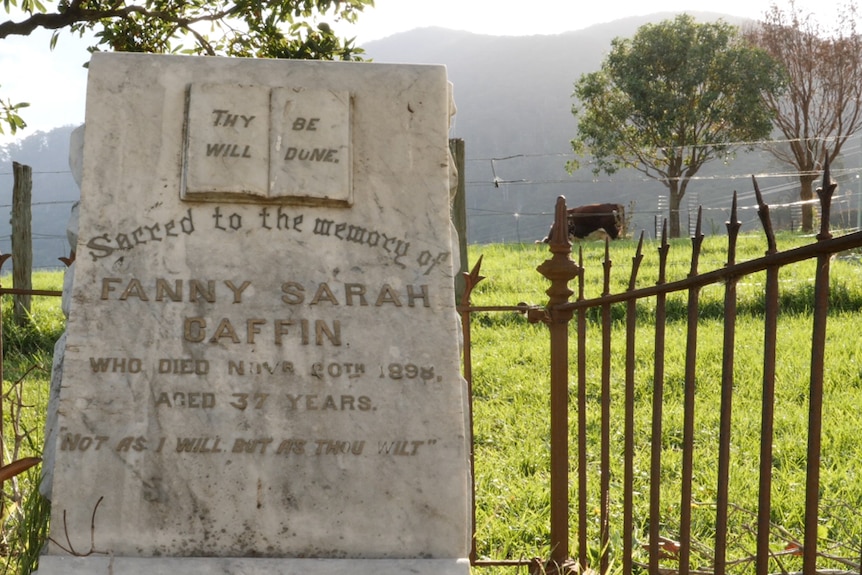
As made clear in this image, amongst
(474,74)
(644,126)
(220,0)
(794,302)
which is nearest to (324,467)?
(220,0)

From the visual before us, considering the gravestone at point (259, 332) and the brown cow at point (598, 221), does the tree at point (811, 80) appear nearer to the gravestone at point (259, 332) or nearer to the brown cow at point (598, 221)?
the brown cow at point (598, 221)

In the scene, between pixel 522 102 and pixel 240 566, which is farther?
pixel 522 102

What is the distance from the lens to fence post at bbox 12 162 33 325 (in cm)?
770

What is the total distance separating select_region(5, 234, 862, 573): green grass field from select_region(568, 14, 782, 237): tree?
1587 cm

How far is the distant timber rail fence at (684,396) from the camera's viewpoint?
1529 millimetres

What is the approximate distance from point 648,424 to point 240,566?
9.96 feet

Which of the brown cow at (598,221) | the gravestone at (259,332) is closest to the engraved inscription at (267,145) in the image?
the gravestone at (259,332)

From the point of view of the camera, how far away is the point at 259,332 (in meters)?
2.32

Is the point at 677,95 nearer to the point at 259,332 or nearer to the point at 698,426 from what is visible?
the point at 698,426

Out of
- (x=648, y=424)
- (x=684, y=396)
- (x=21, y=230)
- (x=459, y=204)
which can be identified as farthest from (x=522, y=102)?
(x=684, y=396)

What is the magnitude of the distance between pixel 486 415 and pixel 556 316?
220cm

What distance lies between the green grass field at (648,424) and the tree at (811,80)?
59.5 ft

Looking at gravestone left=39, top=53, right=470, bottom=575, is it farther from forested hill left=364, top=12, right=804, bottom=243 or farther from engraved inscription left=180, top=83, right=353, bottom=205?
forested hill left=364, top=12, right=804, bottom=243

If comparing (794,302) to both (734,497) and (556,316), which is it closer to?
(734,497)
